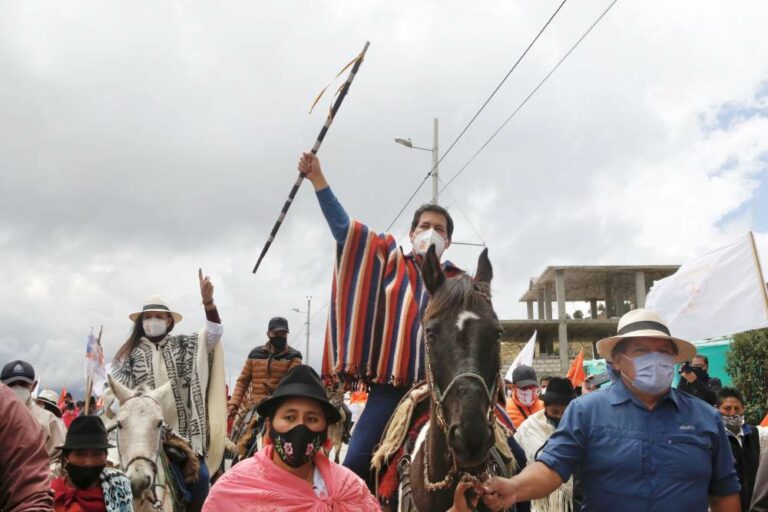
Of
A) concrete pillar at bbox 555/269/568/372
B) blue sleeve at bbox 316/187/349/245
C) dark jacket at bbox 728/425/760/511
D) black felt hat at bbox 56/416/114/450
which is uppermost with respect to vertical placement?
concrete pillar at bbox 555/269/568/372

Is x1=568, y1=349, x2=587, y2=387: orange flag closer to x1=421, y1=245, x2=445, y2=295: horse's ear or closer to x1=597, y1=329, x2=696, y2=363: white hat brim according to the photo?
x1=597, y1=329, x2=696, y2=363: white hat brim

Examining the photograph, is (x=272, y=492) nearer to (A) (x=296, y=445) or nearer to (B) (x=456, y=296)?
(A) (x=296, y=445)

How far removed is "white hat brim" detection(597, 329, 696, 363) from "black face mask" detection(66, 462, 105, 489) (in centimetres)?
385

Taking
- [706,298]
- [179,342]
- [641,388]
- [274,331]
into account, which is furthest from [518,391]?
[641,388]

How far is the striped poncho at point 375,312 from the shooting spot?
4.97 m

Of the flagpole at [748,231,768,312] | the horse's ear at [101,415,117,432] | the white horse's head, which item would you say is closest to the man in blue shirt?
the white horse's head

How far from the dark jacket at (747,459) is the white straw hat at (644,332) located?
3.42 m

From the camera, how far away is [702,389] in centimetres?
894

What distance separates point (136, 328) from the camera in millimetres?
7203

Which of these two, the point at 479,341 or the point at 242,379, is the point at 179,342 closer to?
the point at 242,379

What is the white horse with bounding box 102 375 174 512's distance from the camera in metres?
5.59

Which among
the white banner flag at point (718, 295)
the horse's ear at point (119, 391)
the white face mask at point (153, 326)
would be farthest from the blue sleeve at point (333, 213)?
the white banner flag at point (718, 295)

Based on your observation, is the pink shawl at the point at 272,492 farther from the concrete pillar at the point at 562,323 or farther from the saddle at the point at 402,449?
the concrete pillar at the point at 562,323

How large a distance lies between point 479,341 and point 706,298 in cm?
595
